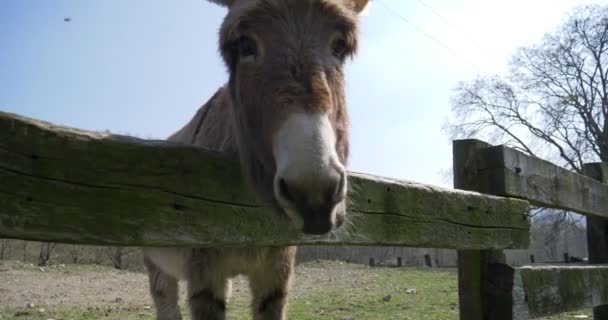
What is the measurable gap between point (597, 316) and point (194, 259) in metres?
4.06

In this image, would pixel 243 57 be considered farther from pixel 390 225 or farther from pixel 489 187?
pixel 489 187

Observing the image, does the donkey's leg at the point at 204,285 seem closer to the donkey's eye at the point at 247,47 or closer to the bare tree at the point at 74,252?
the donkey's eye at the point at 247,47

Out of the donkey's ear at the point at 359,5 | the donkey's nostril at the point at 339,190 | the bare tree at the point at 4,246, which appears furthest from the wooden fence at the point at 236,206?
the bare tree at the point at 4,246

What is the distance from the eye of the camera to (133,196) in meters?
1.47

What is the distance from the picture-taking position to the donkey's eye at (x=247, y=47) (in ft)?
6.76

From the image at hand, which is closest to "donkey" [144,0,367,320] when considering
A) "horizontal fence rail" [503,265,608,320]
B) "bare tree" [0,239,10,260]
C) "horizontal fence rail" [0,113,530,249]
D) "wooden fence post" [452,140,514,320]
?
"horizontal fence rail" [0,113,530,249]

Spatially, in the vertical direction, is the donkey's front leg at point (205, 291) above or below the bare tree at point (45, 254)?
above

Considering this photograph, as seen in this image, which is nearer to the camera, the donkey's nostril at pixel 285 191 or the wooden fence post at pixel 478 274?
the donkey's nostril at pixel 285 191

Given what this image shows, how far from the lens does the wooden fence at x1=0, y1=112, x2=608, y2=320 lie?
1286 millimetres

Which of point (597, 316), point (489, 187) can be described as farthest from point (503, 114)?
point (489, 187)

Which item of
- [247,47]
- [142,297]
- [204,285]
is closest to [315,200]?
[247,47]

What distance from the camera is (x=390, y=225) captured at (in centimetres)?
239

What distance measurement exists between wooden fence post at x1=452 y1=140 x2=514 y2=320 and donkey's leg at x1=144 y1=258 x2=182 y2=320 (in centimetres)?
363

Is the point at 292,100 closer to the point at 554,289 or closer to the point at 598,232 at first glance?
the point at 554,289
